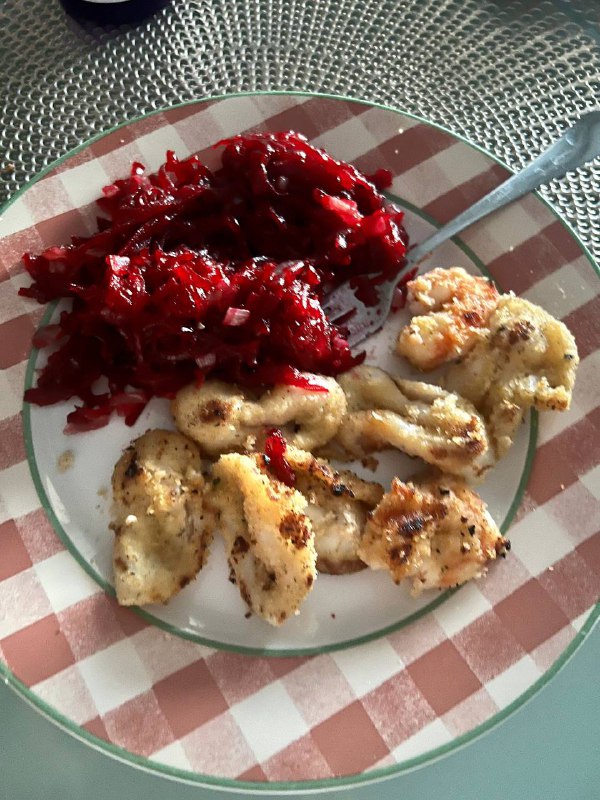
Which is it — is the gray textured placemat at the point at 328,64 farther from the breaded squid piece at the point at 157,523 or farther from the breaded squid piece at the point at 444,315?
the breaded squid piece at the point at 157,523

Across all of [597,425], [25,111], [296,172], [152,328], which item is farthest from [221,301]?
[25,111]

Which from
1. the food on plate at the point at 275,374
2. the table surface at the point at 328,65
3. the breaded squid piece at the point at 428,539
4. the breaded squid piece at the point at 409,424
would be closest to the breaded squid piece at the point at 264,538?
the food on plate at the point at 275,374

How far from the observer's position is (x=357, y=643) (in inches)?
85.7

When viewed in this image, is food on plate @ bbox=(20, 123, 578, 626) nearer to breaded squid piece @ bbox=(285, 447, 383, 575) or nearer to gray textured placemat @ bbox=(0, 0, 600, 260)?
breaded squid piece @ bbox=(285, 447, 383, 575)

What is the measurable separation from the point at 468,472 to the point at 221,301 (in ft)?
3.07

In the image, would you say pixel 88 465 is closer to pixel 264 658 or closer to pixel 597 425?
pixel 264 658

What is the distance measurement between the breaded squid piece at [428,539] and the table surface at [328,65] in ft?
4.52

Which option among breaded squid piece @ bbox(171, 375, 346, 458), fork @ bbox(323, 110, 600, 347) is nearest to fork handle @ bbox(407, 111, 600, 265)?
fork @ bbox(323, 110, 600, 347)

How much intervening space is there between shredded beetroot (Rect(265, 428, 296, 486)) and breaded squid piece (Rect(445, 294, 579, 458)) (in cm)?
61

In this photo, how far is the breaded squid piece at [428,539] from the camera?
2.15 metres

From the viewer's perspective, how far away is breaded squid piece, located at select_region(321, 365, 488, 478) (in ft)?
7.48

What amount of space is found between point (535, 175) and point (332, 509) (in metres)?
1.45

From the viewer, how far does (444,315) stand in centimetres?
247

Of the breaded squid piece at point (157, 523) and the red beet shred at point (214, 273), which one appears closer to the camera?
the breaded squid piece at point (157, 523)
